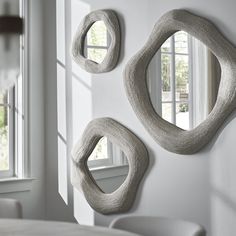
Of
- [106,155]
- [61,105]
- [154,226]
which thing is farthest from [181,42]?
[61,105]

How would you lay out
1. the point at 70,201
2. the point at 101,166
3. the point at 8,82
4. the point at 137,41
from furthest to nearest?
the point at 70,201
the point at 101,166
the point at 137,41
the point at 8,82

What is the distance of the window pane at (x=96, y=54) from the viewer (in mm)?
3704

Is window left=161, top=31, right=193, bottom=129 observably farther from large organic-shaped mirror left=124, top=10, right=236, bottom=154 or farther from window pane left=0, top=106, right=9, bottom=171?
window pane left=0, top=106, right=9, bottom=171

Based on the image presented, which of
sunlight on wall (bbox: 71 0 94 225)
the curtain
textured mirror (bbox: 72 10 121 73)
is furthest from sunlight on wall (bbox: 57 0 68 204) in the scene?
the curtain

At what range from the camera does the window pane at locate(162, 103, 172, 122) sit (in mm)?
3227

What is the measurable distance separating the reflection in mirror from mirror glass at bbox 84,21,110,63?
514 mm

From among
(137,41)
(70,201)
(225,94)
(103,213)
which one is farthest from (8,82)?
(70,201)

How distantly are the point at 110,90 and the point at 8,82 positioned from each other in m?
1.82

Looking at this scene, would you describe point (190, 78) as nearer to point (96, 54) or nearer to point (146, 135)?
point (146, 135)

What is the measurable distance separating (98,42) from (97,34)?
0.21 feet

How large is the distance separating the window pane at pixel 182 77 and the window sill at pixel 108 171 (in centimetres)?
67

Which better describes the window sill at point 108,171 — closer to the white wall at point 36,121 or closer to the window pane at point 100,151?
the window pane at point 100,151

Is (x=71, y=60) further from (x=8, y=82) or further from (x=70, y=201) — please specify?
(x=8, y=82)

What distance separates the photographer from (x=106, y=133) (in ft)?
11.9
